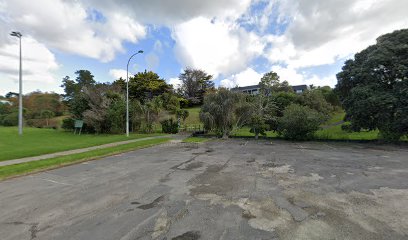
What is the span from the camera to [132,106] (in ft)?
89.9

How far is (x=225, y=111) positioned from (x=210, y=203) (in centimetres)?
1773

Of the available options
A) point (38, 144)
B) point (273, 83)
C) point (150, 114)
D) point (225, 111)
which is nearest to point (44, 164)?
point (38, 144)

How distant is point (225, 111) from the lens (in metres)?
22.2

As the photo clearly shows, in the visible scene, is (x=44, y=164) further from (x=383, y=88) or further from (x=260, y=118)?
(x=383, y=88)

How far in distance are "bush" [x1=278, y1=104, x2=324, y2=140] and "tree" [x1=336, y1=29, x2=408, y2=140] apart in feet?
8.28

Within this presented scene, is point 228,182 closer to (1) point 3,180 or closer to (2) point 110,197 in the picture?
(2) point 110,197

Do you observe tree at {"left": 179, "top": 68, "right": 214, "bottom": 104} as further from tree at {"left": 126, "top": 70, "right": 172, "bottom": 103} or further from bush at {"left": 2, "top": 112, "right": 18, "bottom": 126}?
bush at {"left": 2, "top": 112, "right": 18, "bottom": 126}

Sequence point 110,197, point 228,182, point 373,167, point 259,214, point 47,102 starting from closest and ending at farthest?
1. point 259,214
2. point 110,197
3. point 228,182
4. point 373,167
5. point 47,102

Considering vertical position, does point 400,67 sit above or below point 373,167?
above

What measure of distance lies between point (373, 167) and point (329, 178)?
3081 mm

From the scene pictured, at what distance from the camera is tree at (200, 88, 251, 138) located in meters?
22.1

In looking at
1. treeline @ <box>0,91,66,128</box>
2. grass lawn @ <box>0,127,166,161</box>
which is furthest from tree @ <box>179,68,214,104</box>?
grass lawn @ <box>0,127,166,161</box>

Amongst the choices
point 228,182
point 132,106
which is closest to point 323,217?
point 228,182

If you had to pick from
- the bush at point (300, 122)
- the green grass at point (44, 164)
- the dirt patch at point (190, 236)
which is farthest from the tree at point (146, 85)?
the dirt patch at point (190, 236)
